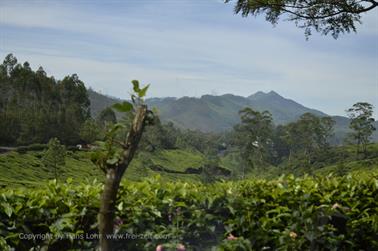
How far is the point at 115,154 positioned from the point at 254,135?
67.2 m

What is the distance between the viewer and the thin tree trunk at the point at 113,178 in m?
2.49

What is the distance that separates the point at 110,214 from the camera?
259 cm

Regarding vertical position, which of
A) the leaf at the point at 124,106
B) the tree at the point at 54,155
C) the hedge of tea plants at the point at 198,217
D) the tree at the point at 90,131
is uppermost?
the leaf at the point at 124,106

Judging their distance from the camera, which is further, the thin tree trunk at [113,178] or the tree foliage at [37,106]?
the tree foliage at [37,106]

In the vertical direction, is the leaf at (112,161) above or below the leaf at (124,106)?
below

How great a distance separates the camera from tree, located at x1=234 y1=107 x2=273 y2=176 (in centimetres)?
6869

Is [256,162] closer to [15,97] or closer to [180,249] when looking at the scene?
[15,97]

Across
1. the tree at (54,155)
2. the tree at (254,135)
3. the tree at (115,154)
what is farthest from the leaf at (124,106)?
the tree at (254,135)

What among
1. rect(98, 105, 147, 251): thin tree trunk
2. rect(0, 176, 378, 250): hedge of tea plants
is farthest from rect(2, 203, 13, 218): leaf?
rect(98, 105, 147, 251): thin tree trunk

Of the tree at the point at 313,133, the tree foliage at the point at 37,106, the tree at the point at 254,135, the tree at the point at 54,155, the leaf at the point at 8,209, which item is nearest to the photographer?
the leaf at the point at 8,209

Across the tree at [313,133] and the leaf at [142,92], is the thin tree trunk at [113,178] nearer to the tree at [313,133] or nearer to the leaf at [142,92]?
the leaf at [142,92]

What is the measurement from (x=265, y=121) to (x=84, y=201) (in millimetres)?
68332

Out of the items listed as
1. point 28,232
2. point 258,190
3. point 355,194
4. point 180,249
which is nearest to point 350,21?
point 355,194

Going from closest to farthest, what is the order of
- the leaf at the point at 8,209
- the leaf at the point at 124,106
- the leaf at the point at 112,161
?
the leaf at the point at 112,161, the leaf at the point at 124,106, the leaf at the point at 8,209
